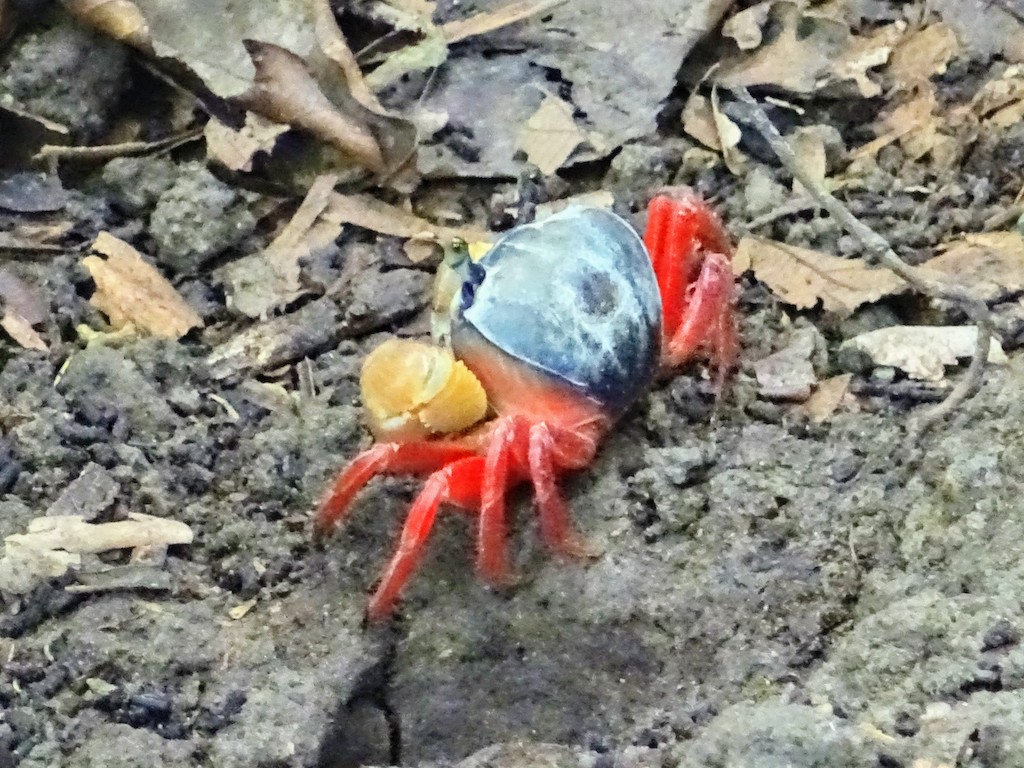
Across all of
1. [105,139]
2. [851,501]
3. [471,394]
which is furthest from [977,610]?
[105,139]

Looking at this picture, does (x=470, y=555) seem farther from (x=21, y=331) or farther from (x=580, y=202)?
(x=21, y=331)

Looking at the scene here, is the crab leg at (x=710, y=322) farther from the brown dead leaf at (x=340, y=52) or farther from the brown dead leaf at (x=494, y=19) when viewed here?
the brown dead leaf at (x=494, y=19)

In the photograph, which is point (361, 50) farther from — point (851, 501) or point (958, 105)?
point (851, 501)

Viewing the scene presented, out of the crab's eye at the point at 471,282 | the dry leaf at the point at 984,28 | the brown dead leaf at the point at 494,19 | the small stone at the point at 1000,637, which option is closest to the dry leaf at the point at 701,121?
the brown dead leaf at the point at 494,19

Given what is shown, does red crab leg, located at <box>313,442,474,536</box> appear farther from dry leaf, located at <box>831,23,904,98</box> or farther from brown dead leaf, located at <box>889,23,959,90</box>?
brown dead leaf, located at <box>889,23,959,90</box>

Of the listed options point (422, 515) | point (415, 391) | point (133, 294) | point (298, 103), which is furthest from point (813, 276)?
point (133, 294)

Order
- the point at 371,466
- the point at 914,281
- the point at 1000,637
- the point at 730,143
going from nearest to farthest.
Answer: the point at 1000,637 → the point at 914,281 → the point at 371,466 → the point at 730,143
